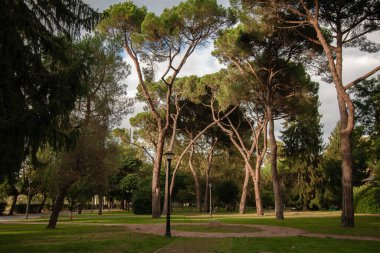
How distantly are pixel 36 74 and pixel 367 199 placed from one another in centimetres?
3259

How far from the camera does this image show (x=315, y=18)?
19.3m

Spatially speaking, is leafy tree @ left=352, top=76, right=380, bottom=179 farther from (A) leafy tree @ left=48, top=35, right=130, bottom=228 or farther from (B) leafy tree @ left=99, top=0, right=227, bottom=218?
(A) leafy tree @ left=48, top=35, right=130, bottom=228

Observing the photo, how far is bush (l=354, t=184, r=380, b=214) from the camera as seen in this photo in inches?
1268

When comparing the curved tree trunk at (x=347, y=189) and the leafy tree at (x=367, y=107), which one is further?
the leafy tree at (x=367, y=107)

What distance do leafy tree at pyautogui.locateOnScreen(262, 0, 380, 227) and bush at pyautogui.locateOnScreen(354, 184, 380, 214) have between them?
51.3 ft

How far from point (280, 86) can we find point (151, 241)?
60.3 feet

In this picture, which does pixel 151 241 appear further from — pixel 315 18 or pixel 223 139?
pixel 223 139

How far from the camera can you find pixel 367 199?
1329 inches

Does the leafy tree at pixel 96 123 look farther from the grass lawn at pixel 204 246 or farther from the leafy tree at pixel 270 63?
the leafy tree at pixel 270 63

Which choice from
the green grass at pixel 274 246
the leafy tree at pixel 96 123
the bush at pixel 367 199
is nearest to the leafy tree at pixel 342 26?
the green grass at pixel 274 246

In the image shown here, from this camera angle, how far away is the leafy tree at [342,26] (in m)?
17.9

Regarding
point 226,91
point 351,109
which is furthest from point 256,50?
point 351,109

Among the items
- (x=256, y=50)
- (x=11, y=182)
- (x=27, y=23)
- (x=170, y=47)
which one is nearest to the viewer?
(x=27, y=23)

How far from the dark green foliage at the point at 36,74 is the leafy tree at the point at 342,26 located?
43.2ft
